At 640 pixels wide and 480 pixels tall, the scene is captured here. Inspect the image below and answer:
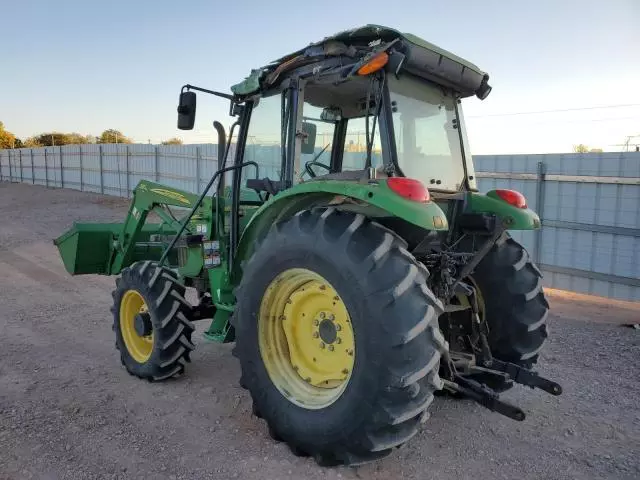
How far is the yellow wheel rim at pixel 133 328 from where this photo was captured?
4730 mm

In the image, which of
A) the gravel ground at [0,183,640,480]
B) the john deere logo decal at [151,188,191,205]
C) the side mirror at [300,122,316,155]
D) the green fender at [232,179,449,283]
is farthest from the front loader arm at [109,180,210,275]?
the side mirror at [300,122,316,155]

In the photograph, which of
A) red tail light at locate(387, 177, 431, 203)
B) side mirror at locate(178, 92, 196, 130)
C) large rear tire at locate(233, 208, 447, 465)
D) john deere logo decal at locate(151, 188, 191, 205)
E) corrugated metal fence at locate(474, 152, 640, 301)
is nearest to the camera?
large rear tire at locate(233, 208, 447, 465)

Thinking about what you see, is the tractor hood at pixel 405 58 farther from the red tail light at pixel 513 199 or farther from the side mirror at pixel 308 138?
the red tail light at pixel 513 199

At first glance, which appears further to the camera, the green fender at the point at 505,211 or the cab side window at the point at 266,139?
the cab side window at the point at 266,139

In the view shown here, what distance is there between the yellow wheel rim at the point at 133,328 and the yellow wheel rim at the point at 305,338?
5.39ft

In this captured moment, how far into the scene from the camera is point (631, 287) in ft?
27.3

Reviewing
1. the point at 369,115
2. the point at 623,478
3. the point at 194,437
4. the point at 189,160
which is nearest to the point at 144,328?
the point at 194,437

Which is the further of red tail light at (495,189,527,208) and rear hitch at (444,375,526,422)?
red tail light at (495,189,527,208)

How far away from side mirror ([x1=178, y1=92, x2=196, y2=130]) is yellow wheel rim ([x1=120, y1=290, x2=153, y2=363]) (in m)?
1.57

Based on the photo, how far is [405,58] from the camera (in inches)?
129

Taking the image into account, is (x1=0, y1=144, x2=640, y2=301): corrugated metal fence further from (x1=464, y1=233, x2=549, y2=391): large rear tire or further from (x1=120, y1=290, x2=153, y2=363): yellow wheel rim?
(x1=120, y1=290, x2=153, y2=363): yellow wheel rim

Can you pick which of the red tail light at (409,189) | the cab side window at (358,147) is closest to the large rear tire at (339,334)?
the red tail light at (409,189)

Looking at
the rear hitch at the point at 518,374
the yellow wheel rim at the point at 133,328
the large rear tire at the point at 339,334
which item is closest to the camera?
the large rear tire at the point at 339,334

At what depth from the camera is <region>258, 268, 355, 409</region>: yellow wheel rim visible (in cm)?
330
